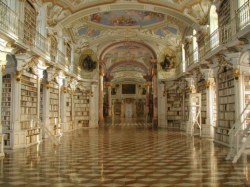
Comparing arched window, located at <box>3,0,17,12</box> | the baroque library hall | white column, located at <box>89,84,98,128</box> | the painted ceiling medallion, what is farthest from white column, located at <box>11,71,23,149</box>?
white column, located at <box>89,84,98,128</box>

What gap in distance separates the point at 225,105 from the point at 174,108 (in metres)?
10.0

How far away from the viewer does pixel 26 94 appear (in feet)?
37.0

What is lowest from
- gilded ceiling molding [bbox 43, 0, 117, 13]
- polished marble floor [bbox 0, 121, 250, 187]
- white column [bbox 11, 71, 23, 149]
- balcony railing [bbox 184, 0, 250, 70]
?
polished marble floor [bbox 0, 121, 250, 187]

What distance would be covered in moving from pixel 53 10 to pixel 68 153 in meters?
8.21

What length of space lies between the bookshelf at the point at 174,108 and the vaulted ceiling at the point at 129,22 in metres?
2.71

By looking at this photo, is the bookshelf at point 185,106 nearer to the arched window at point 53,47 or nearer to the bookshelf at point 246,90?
the bookshelf at point 246,90

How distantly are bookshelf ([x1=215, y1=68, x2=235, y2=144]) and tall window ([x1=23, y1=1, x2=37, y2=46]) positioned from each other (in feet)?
25.0

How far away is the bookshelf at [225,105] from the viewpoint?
10302 millimetres

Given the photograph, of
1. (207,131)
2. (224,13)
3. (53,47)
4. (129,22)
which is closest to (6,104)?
(53,47)

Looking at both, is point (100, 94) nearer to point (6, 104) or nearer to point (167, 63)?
point (167, 63)

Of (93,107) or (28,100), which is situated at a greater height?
(28,100)

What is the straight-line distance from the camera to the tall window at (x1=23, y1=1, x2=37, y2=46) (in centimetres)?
1124

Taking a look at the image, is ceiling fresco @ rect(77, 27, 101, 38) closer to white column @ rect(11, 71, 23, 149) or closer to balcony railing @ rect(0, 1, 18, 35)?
balcony railing @ rect(0, 1, 18, 35)

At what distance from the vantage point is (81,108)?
21.8 m
